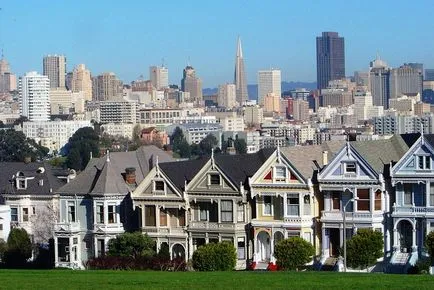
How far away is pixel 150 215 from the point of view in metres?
49.1

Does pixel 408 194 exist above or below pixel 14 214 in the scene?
above

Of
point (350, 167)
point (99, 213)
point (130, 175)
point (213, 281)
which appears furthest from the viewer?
point (130, 175)

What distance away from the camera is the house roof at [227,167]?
47500 millimetres

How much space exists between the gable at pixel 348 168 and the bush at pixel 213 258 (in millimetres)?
3706

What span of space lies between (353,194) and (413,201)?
1885 mm

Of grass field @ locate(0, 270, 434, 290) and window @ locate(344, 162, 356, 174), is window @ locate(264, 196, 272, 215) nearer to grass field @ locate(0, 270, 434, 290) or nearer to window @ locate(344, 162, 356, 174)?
window @ locate(344, 162, 356, 174)

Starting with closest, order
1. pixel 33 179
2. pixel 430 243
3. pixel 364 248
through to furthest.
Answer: pixel 430 243, pixel 364 248, pixel 33 179

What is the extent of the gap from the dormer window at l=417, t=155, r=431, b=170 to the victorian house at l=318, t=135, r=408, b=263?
45.2 inches

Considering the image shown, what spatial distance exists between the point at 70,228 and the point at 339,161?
10.8 metres

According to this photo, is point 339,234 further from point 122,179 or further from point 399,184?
point 122,179

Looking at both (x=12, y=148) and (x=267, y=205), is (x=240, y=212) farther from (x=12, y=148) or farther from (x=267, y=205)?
(x=12, y=148)

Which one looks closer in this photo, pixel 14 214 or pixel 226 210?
pixel 226 210

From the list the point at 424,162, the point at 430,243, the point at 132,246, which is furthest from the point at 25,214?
the point at 430,243

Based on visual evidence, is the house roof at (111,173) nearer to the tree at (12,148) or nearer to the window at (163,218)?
the window at (163,218)
